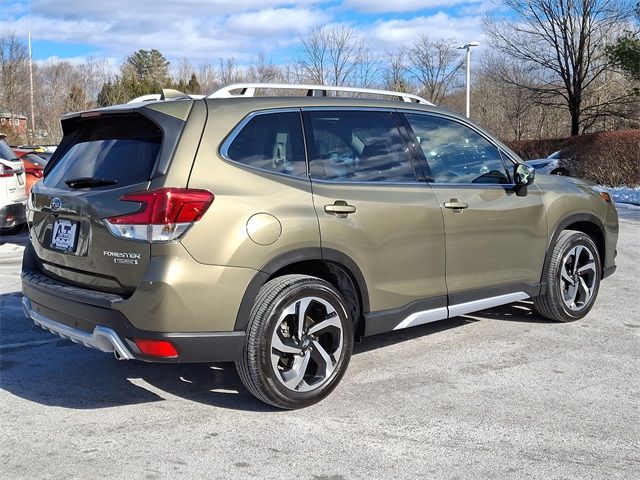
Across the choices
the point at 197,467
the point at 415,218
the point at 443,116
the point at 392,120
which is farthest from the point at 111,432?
the point at 443,116

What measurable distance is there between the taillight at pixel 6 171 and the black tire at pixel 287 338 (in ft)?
21.3

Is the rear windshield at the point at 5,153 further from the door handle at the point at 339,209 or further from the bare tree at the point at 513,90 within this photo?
the bare tree at the point at 513,90

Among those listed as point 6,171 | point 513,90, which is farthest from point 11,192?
point 513,90

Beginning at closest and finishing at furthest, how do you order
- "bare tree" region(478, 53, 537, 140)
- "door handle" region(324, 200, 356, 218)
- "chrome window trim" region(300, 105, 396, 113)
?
"door handle" region(324, 200, 356, 218)
"chrome window trim" region(300, 105, 396, 113)
"bare tree" region(478, 53, 537, 140)

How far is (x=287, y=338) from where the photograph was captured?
13.0ft

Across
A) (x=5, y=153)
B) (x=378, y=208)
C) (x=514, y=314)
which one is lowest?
(x=514, y=314)

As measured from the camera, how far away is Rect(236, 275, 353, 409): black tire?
148 inches

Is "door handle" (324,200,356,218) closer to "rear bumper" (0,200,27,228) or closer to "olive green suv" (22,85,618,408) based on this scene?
"olive green suv" (22,85,618,408)

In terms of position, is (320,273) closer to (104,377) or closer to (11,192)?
(104,377)

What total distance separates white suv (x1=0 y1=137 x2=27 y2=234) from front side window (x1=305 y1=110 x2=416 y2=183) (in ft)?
20.4

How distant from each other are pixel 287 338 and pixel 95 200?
1.31m

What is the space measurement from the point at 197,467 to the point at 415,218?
2067 mm

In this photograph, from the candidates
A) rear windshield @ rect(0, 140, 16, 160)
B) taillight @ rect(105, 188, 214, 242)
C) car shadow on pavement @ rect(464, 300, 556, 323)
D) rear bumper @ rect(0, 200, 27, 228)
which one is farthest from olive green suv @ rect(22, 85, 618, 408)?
rear windshield @ rect(0, 140, 16, 160)

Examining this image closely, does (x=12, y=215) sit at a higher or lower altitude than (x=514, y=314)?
higher
